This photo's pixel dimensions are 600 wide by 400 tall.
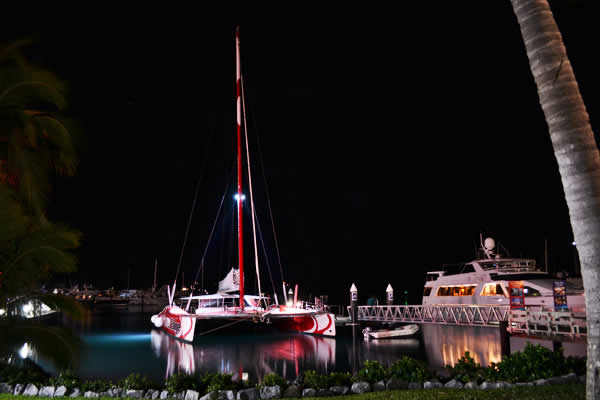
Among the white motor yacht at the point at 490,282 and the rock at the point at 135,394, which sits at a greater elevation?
the white motor yacht at the point at 490,282

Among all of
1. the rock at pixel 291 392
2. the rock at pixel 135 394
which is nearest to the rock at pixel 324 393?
the rock at pixel 291 392

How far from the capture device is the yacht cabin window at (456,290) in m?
31.0

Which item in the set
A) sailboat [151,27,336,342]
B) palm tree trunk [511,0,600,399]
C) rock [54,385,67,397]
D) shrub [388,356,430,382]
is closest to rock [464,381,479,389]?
shrub [388,356,430,382]

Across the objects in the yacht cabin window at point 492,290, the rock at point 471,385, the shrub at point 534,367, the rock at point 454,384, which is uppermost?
the yacht cabin window at point 492,290

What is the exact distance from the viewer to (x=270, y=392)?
1016cm

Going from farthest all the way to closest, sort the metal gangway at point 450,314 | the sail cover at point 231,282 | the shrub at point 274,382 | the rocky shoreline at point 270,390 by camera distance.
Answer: the sail cover at point 231,282 < the metal gangway at point 450,314 < the shrub at point 274,382 < the rocky shoreline at point 270,390

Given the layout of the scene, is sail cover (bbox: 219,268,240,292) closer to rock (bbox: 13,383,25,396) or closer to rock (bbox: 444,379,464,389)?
rock (bbox: 13,383,25,396)

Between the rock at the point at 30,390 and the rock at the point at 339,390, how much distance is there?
6.89m

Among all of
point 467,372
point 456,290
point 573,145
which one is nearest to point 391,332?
point 456,290

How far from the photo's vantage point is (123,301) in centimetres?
10462

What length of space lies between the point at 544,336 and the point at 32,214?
1407cm

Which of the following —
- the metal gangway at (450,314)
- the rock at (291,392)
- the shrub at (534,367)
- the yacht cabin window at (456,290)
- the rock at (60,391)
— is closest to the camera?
the shrub at (534,367)

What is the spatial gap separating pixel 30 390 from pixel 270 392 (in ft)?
18.9

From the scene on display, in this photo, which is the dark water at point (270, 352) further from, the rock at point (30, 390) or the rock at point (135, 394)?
the rock at point (30, 390)
